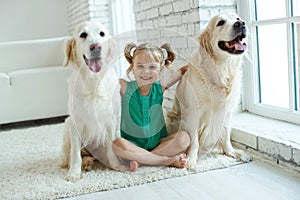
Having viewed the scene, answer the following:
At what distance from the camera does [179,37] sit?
7.00 ft

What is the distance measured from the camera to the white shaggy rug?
5.41 feet

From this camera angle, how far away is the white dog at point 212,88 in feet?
5.80

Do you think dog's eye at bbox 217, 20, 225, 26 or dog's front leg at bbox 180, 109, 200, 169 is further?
dog's front leg at bbox 180, 109, 200, 169

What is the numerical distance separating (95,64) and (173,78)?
1.26ft

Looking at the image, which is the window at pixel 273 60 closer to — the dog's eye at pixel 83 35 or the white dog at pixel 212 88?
the white dog at pixel 212 88

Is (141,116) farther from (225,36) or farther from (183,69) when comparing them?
(225,36)

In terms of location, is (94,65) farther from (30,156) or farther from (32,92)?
(32,92)

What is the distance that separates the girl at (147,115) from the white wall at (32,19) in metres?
4.42

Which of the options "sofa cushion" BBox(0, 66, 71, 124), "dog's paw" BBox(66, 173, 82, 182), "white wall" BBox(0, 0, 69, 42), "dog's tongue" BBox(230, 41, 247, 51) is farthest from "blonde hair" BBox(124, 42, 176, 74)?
"white wall" BBox(0, 0, 69, 42)

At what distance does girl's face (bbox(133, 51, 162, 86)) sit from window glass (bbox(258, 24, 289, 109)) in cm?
66

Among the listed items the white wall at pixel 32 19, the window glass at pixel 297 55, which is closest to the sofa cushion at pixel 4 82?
the window glass at pixel 297 55

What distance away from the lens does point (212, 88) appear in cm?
186

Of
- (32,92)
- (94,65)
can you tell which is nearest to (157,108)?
(94,65)

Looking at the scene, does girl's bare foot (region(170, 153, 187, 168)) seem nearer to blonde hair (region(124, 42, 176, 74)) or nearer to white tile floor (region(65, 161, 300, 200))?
white tile floor (region(65, 161, 300, 200))
